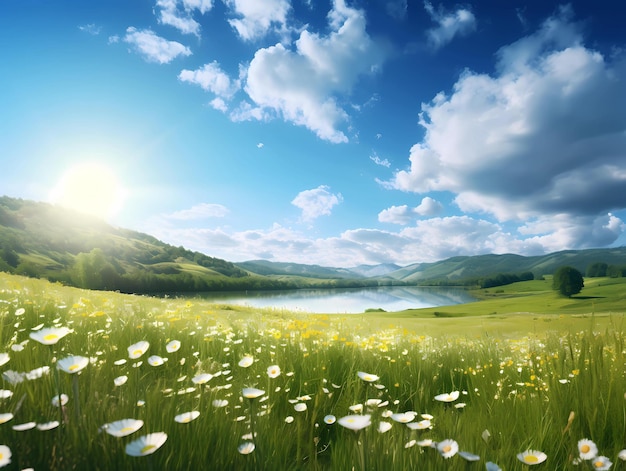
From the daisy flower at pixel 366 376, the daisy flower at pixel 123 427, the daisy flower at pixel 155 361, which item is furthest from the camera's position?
the daisy flower at pixel 155 361

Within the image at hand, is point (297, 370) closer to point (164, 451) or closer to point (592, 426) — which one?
point (164, 451)

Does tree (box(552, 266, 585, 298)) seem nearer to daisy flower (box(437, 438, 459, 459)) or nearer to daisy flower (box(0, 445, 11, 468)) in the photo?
daisy flower (box(437, 438, 459, 459))

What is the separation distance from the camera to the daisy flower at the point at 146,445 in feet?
4.95

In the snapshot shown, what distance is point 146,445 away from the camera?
163 cm

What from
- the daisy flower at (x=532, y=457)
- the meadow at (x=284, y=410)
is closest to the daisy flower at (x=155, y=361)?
the meadow at (x=284, y=410)

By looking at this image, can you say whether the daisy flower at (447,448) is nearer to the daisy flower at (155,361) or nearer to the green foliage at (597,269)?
the daisy flower at (155,361)

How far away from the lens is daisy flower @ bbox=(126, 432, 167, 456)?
151cm

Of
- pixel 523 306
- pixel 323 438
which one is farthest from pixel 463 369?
pixel 523 306

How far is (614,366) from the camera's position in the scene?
372 cm

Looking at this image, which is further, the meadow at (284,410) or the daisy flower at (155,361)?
the daisy flower at (155,361)

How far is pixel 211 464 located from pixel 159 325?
16.2ft

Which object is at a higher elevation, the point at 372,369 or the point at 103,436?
the point at 103,436

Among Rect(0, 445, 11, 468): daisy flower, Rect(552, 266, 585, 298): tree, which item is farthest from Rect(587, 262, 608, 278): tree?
Rect(0, 445, 11, 468): daisy flower

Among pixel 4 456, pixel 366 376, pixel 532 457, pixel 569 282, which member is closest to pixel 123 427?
pixel 4 456
